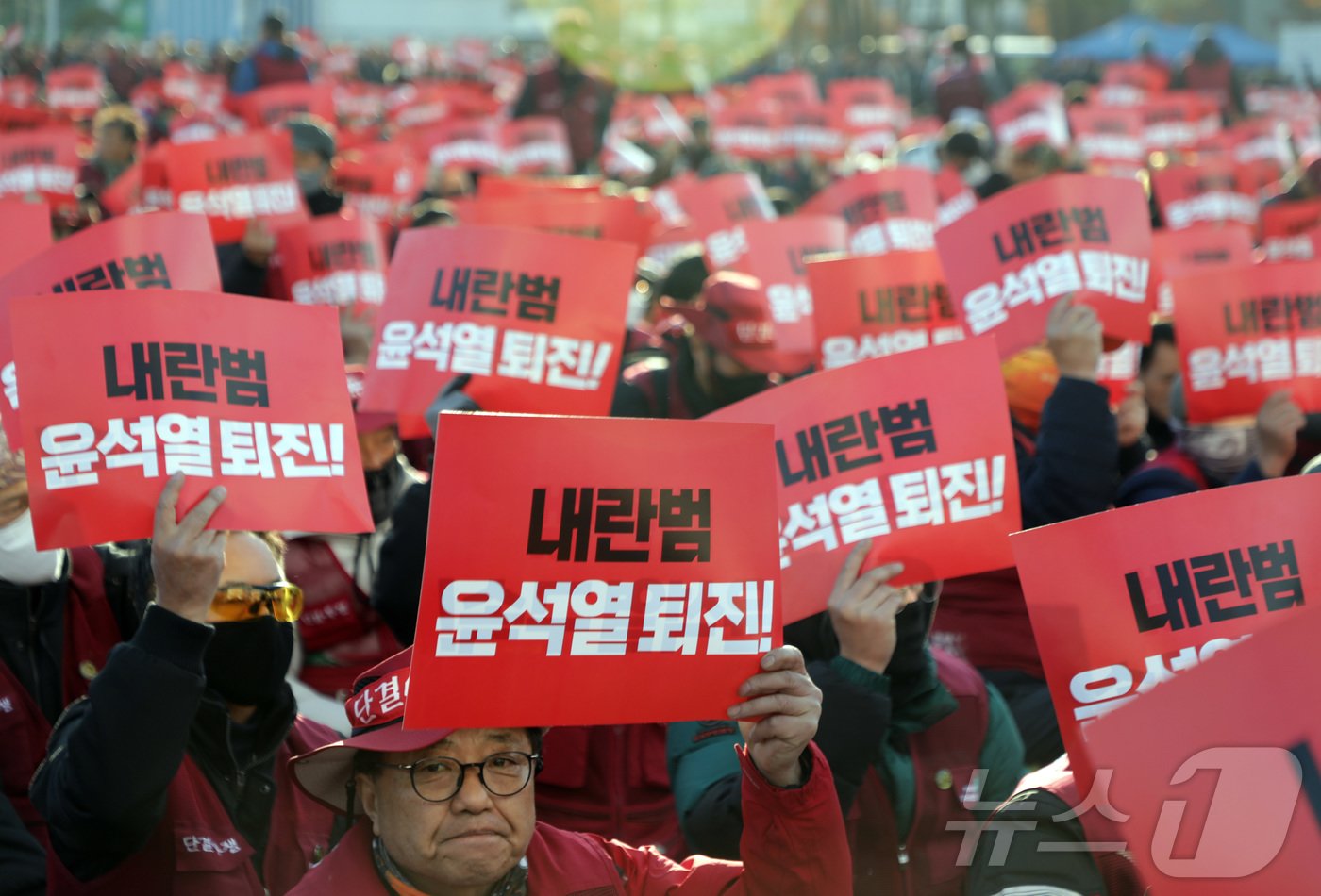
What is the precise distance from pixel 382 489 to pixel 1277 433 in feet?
8.40

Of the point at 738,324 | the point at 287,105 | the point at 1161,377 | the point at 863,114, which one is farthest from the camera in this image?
the point at 863,114

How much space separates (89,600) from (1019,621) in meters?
2.39

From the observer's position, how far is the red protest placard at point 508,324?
4.00 meters

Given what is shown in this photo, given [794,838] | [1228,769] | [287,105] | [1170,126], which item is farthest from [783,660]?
[1170,126]

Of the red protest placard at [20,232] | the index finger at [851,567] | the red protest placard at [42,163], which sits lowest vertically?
the index finger at [851,567]

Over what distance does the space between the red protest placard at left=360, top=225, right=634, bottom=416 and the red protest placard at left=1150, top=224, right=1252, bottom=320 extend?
3200mm

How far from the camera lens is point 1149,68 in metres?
19.2

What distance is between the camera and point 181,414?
8.80 feet

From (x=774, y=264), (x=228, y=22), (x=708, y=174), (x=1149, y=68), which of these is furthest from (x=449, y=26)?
(x=774, y=264)

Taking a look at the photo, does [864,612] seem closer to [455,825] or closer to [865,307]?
[455,825]

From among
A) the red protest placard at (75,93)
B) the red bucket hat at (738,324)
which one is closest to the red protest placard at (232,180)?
the red bucket hat at (738,324)

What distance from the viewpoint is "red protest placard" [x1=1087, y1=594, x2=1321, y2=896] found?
197 centimetres

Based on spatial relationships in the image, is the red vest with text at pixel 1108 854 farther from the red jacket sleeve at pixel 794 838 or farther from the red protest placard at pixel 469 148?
the red protest placard at pixel 469 148

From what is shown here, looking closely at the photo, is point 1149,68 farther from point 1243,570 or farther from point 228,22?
point 228,22
